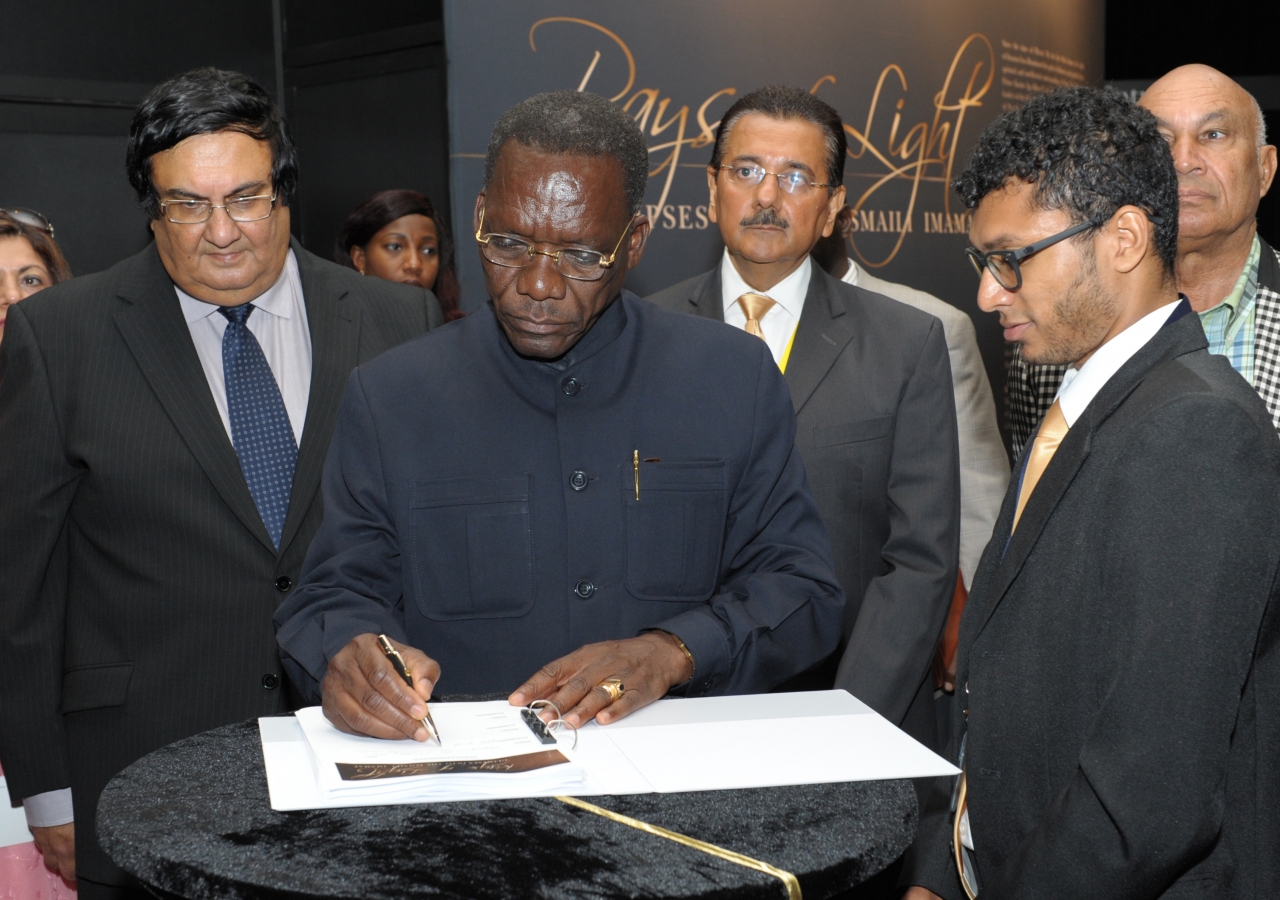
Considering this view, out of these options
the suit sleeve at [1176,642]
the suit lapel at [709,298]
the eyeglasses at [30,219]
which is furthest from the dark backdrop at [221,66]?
the suit sleeve at [1176,642]

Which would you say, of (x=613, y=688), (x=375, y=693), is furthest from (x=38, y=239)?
(x=613, y=688)

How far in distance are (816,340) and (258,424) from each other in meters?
1.28

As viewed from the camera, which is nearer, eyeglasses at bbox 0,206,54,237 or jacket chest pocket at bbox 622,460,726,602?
jacket chest pocket at bbox 622,460,726,602

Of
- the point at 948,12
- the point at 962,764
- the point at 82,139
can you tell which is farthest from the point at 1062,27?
the point at 962,764

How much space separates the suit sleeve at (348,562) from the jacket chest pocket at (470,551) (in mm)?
61

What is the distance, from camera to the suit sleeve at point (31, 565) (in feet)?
7.76

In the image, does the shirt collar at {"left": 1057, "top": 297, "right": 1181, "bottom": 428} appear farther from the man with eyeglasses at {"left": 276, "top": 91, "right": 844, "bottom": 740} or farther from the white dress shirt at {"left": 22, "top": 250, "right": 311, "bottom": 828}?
the white dress shirt at {"left": 22, "top": 250, "right": 311, "bottom": 828}

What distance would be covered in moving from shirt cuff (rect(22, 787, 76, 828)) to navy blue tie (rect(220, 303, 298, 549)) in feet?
2.38

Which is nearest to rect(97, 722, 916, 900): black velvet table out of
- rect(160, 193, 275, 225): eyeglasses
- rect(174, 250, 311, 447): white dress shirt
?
rect(174, 250, 311, 447): white dress shirt

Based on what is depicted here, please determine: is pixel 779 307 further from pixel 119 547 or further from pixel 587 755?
pixel 587 755

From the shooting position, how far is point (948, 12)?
5.53 meters

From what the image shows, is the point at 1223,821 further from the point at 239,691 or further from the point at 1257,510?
the point at 239,691

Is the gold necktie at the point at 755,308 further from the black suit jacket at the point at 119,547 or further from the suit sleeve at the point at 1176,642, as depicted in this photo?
the suit sleeve at the point at 1176,642

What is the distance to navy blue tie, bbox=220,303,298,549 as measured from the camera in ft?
8.03
